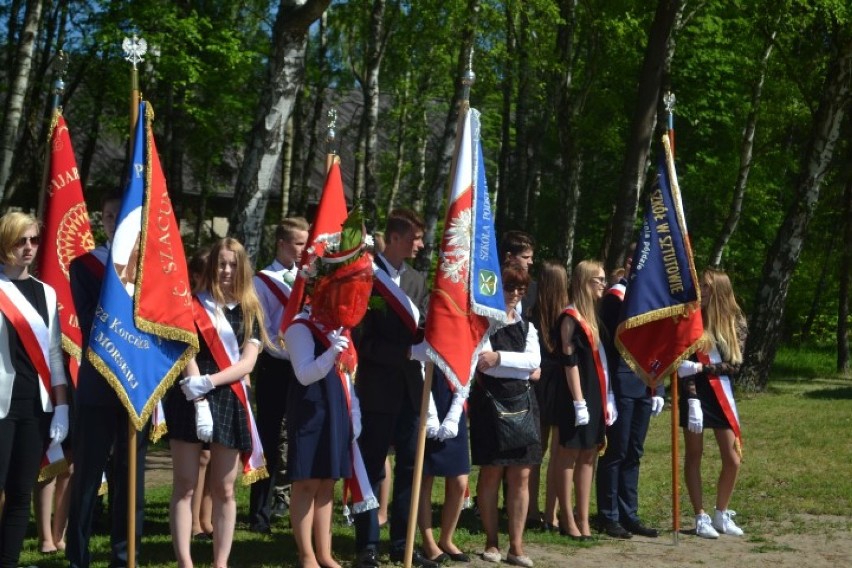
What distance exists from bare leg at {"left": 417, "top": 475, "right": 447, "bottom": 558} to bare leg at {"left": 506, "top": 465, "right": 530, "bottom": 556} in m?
0.49

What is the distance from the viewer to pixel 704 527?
9.28m

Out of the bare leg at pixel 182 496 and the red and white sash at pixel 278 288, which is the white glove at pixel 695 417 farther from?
the bare leg at pixel 182 496

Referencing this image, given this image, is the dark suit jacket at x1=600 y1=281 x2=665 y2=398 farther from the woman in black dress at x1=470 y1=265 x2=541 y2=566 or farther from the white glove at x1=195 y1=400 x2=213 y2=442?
the white glove at x1=195 y1=400 x2=213 y2=442

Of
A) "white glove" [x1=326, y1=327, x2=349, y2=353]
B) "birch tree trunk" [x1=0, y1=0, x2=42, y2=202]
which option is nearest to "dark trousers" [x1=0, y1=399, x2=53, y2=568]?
"white glove" [x1=326, y1=327, x2=349, y2=353]

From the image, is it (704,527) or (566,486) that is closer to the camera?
(566,486)

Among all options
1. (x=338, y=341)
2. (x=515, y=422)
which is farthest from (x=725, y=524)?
(x=338, y=341)

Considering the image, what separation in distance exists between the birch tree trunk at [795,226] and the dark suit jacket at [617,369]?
1084 cm

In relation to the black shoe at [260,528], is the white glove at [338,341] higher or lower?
higher

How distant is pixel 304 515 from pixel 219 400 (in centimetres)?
80

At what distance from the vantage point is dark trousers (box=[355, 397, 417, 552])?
302 inches

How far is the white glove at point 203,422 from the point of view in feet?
22.1

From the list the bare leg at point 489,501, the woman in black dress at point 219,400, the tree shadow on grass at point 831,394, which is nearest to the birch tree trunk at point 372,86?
the tree shadow on grass at point 831,394

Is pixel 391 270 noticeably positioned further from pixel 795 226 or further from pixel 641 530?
pixel 795 226

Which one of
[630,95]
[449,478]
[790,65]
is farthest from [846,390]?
[449,478]
